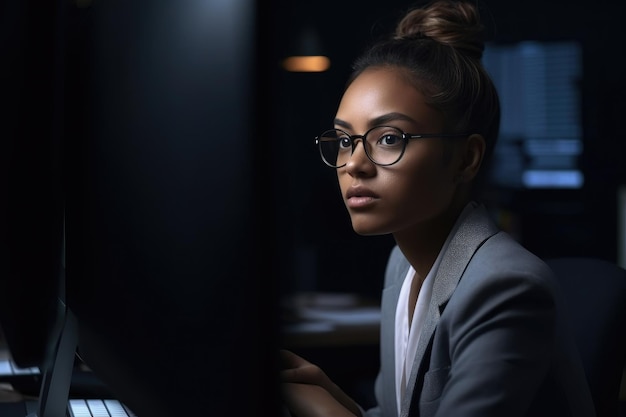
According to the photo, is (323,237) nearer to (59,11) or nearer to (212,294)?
(59,11)

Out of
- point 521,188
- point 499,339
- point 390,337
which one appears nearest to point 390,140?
point 499,339

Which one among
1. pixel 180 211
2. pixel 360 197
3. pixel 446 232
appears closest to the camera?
pixel 180 211

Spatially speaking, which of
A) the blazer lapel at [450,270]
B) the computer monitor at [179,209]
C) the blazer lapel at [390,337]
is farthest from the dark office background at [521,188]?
the computer monitor at [179,209]

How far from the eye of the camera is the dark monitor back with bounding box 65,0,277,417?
37cm

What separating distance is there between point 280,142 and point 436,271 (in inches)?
26.3

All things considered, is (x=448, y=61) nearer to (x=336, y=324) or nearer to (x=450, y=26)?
(x=450, y=26)

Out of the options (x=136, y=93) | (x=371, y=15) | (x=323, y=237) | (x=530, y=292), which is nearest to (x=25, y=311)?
(x=136, y=93)

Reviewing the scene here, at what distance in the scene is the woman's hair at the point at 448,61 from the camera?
0.99 meters

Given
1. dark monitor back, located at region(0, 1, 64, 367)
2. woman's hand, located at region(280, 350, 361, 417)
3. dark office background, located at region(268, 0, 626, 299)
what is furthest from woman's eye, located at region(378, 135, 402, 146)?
dark office background, located at region(268, 0, 626, 299)

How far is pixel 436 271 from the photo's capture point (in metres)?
1.00

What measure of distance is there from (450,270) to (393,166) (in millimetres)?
146

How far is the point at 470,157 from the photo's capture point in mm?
1029

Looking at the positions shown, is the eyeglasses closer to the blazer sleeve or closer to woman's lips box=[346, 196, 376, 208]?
woman's lips box=[346, 196, 376, 208]

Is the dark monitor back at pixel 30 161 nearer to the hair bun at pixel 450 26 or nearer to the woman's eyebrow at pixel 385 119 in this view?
the woman's eyebrow at pixel 385 119
